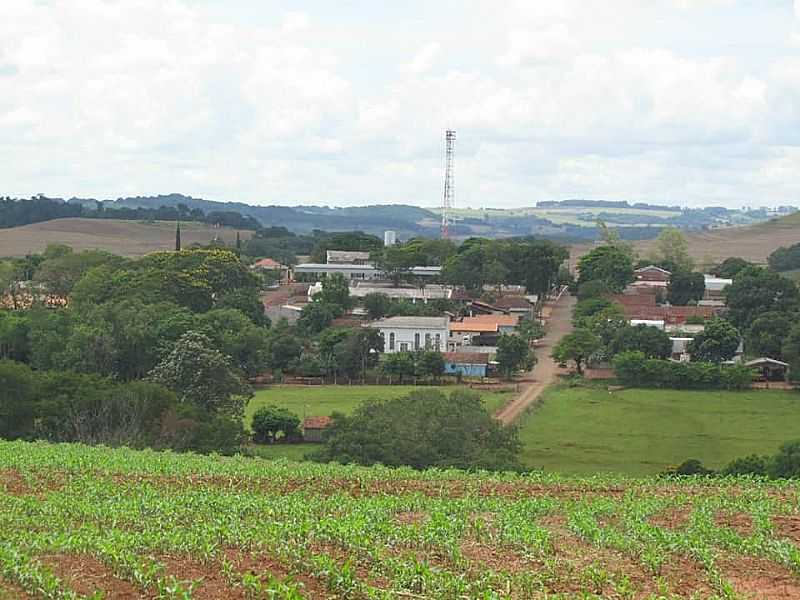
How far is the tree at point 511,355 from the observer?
2260 inches

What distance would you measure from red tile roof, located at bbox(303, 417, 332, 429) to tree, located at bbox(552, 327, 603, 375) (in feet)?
61.6

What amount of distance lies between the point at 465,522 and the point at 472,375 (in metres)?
42.2

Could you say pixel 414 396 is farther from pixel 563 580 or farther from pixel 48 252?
pixel 48 252

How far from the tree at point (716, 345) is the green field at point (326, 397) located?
44.2ft

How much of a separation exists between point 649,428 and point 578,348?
14.6 metres

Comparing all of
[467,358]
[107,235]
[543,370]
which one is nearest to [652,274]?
[543,370]

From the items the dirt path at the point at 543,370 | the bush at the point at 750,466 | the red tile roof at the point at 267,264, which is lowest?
the dirt path at the point at 543,370

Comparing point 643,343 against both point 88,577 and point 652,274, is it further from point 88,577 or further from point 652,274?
point 88,577

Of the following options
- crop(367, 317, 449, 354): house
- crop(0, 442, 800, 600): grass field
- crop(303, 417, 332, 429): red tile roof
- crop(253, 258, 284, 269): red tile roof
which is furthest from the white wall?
crop(253, 258, 284, 269): red tile roof

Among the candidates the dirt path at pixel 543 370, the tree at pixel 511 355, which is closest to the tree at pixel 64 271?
the dirt path at pixel 543 370

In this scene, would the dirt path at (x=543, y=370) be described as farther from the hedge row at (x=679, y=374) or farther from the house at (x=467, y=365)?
the hedge row at (x=679, y=374)

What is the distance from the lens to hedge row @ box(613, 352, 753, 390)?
54.2 meters

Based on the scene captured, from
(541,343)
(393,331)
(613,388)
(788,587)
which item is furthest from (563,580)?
(541,343)

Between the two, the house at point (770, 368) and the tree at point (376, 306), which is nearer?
the house at point (770, 368)
